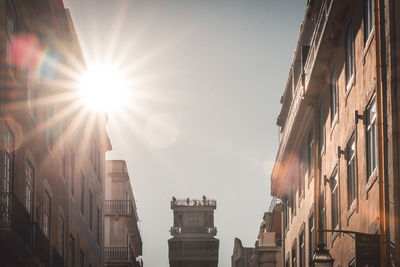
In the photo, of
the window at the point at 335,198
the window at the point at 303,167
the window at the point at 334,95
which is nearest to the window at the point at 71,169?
the window at the point at 303,167

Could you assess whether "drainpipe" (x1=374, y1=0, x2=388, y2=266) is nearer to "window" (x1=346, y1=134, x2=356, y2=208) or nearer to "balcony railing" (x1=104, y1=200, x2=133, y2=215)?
"window" (x1=346, y1=134, x2=356, y2=208)

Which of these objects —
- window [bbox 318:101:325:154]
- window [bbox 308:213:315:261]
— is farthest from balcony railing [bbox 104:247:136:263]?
window [bbox 318:101:325:154]

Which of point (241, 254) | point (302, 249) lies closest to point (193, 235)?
point (241, 254)

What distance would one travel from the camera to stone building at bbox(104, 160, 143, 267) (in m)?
71.0

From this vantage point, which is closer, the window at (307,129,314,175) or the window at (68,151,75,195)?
the window at (307,129,314,175)

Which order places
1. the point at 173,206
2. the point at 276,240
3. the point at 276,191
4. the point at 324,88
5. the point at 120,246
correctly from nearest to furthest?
the point at 324,88
the point at 276,191
the point at 276,240
the point at 120,246
the point at 173,206

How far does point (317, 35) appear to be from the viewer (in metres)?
31.9

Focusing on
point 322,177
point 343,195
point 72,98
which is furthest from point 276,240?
point 343,195

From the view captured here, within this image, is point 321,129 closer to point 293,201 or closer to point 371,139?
point 371,139

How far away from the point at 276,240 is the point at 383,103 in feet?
108

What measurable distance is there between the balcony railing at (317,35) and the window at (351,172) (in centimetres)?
343

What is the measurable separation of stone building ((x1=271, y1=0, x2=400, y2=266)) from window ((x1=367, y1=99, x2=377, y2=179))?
22 mm

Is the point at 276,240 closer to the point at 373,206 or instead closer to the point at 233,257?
the point at 373,206

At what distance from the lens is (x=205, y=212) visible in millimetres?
143625
